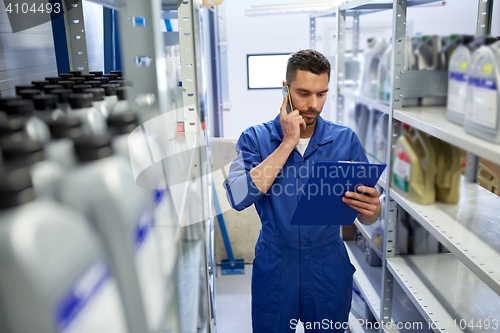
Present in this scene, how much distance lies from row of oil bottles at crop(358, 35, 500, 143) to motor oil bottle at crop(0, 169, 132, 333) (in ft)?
4.13

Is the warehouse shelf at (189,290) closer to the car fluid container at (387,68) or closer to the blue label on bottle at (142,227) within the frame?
the blue label on bottle at (142,227)

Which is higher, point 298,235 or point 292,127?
point 292,127

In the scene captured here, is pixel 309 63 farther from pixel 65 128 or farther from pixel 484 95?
pixel 65 128

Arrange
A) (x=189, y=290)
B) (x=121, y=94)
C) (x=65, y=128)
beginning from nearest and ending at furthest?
(x=65, y=128)
(x=121, y=94)
(x=189, y=290)

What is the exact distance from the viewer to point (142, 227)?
43 cm

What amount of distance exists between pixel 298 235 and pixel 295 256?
4.4 inches

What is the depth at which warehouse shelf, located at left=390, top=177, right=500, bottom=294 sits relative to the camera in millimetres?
1277

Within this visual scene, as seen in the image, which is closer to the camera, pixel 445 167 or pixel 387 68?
pixel 445 167

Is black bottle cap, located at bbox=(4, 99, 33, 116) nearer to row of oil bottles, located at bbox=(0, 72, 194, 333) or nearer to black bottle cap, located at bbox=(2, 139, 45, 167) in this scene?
row of oil bottles, located at bbox=(0, 72, 194, 333)

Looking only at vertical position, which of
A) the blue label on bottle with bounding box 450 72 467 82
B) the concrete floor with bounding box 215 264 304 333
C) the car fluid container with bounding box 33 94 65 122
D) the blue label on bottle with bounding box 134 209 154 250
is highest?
the blue label on bottle with bounding box 450 72 467 82

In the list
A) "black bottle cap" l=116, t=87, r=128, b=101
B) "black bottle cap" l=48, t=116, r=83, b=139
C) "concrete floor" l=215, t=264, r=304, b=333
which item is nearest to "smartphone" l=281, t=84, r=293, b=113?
"black bottle cap" l=116, t=87, r=128, b=101

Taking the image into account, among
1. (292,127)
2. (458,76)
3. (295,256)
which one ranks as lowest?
(295,256)

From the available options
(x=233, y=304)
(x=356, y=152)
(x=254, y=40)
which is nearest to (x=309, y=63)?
(x=356, y=152)

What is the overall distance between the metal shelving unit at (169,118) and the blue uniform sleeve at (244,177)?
0.58 feet
